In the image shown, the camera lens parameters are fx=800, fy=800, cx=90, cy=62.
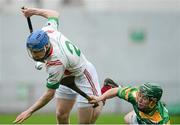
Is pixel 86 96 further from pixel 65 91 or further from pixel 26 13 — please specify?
pixel 26 13

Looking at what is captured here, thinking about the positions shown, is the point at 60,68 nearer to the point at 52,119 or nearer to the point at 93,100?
the point at 93,100

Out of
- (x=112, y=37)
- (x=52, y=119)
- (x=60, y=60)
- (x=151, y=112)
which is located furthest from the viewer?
(x=112, y=37)

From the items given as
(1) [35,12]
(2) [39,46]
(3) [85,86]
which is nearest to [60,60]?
(2) [39,46]

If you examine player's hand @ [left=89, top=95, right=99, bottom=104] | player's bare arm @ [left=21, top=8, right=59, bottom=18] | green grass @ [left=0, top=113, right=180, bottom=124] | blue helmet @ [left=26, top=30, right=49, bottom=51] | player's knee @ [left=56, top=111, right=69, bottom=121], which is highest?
player's bare arm @ [left=21, top=8, right=59, bottom=18]

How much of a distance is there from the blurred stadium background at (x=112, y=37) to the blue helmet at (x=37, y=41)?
37.7 feet

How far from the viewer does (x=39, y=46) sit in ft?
34.9

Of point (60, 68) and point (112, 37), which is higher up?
point (60, 68)

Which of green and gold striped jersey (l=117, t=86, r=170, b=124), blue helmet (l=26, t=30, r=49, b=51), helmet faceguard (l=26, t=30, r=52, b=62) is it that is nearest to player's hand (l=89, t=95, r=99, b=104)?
green and gold striped jersey (l=117, t=86, r=170, b=124)

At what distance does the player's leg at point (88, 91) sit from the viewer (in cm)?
Answer: 1182

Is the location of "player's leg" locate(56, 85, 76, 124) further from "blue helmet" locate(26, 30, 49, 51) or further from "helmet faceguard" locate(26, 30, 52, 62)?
"blue helmet" locate(26, 30, 49, 51)

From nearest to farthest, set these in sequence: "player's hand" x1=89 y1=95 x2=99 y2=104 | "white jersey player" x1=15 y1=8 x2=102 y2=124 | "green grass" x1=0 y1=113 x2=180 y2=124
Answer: "white jersey player" x1=15 y1=8 x2=102 y2=124 < "player's hand" x1=89 y1=95 x2=99 y2=104 < "green grass" x1=0 y1=113 x2=180 y2=124

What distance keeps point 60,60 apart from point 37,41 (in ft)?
1.55

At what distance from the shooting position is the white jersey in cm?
1088

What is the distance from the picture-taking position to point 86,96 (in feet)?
38.2
